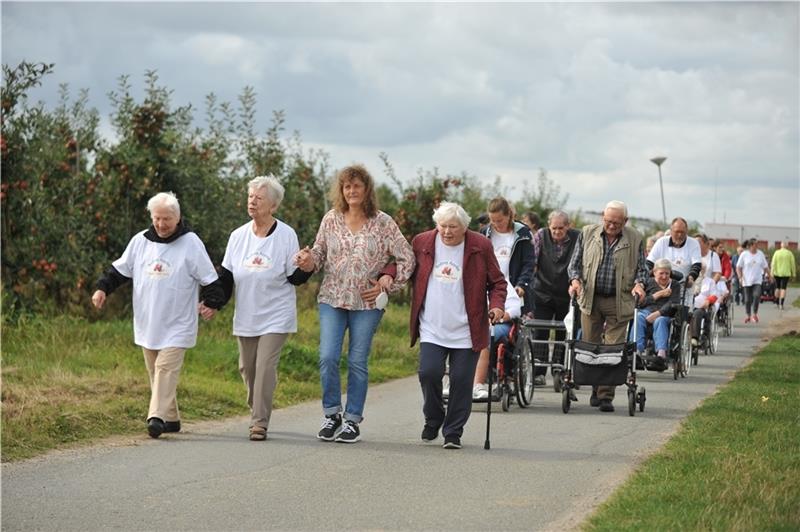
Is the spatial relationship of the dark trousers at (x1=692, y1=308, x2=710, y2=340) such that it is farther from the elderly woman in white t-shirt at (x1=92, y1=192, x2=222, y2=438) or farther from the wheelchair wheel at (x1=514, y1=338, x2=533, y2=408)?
the elderly woman in white t-shirt at (x1=92, y1=192, x2=222, y2=438)

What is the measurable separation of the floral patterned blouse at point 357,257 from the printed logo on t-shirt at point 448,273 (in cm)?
24

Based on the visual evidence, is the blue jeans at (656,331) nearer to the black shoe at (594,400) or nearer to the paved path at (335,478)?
the black shoe at (594,400)

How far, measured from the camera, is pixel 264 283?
11.2 m

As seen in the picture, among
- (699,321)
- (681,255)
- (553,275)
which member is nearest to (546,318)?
(553,275)

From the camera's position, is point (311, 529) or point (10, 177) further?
point (10, 177)

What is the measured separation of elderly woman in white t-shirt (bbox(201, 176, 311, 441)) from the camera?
11.2 m

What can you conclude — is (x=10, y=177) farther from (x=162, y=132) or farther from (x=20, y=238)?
(x=162, y=132)

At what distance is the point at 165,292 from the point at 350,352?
5.15 ft

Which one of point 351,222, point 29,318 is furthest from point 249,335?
point 29,318

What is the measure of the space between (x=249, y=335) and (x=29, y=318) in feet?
20.7

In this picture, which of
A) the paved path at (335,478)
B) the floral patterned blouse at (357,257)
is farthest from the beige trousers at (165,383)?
the floral patterned blouse at (357,257)

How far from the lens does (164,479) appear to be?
8.98 m

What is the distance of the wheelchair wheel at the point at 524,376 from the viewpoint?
13719 mm

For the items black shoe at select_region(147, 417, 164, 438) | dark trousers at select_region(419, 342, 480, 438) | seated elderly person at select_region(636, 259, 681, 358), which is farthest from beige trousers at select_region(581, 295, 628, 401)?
black shoe at select_region(147, 417, 164, 438)
